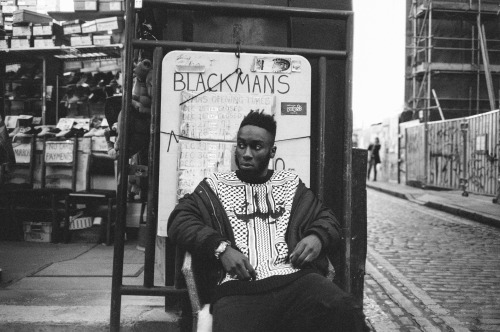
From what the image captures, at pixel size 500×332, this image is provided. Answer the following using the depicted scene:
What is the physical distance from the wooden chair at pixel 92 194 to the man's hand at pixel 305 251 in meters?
4.53

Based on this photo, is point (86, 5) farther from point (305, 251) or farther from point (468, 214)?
point (468, 214)

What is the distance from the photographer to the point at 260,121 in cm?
305

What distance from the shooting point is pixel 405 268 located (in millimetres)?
6305

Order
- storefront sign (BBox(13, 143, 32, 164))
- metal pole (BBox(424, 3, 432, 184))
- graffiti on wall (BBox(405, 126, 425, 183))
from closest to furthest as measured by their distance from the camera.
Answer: storefront sign (BBox(13, 143, 32, 164))
metal pole (BBox(424, 3, 432, 184))
graffiti on wall (BBox(405, 126, 425, 183))

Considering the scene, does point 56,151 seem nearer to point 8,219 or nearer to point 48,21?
point 8,219

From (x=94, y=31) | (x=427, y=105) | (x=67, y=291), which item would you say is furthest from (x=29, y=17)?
(x=427, y=105)

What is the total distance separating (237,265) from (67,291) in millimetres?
2493

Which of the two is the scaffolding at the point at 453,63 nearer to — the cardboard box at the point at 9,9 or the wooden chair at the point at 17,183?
the cardboard box at the point at 9,9

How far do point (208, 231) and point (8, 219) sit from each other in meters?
5.23

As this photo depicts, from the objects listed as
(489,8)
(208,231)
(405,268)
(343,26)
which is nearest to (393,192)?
(489,8)

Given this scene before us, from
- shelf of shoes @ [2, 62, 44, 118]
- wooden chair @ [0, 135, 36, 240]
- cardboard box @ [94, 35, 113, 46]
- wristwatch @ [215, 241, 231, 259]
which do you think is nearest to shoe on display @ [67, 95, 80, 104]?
shelf of shoes @ [2, 62, 44, 118]

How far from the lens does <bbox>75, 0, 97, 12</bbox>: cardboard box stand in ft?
29.3

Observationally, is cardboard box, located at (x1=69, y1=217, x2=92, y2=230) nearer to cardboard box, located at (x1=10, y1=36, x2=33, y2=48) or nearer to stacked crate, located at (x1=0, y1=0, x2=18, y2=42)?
cardboard box, located at (x1=10, y1=36, x2=33, y2=48)

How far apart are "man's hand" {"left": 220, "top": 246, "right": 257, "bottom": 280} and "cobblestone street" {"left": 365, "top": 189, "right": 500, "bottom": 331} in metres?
2.00
